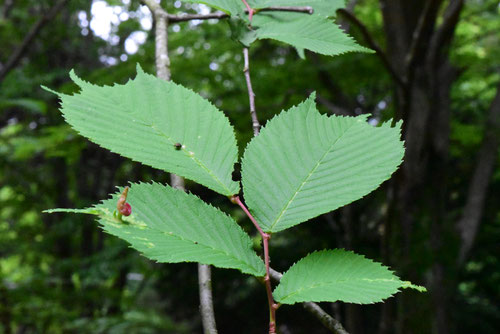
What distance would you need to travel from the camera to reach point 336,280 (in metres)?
0.31

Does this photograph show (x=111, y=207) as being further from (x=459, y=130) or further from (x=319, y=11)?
(x=459, y=130)

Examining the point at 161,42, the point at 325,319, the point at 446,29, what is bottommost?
the point at 325,319

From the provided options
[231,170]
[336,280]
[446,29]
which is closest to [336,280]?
[336,280]

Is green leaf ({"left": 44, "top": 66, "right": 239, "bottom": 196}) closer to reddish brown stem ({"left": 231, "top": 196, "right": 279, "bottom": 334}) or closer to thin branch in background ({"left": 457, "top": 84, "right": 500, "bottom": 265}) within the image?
reddish brown stem ({"left": 231, "top": 196, "right": 279, "bottom": 334})

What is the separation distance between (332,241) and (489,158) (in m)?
1.45

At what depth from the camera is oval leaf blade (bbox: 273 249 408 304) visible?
294 millimetres

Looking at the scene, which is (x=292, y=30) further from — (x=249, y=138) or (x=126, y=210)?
(x=249, y=138)

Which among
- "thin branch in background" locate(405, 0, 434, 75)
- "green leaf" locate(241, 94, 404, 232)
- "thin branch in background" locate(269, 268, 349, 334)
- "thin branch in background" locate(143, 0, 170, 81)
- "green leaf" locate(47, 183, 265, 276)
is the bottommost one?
"thin branch in background" locate(269, 268, 349, 334)

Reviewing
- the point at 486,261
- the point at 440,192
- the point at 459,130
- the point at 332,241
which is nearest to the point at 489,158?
the point at 459,130

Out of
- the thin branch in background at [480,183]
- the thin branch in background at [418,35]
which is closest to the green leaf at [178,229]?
the thin branch in background at [418,35]

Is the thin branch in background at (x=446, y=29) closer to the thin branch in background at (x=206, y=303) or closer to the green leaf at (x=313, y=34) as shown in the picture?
the green leaf at (x=313, y=34)

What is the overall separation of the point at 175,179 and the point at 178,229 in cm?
12

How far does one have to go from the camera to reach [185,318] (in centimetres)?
499

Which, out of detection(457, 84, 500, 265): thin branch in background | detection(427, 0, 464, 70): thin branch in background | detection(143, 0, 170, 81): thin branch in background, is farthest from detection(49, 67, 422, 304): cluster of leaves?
detection(457, 84, 500, 265): thin branch in background
